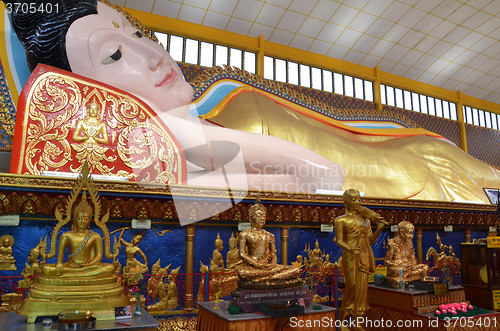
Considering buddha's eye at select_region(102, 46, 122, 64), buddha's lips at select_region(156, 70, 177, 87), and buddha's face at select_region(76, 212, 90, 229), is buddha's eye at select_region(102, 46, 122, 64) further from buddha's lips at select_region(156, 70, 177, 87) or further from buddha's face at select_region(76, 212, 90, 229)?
buddha's face at select_region(76, 212, 90, 229)

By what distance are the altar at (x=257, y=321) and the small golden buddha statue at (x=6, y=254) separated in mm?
1871

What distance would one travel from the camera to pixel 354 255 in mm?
3633

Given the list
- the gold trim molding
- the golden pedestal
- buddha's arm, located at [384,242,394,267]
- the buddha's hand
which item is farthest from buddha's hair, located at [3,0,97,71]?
buddha's arm, located at [384,242,394,267]

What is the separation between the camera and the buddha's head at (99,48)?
4621mm

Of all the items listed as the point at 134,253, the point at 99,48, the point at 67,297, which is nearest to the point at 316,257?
the point at 134,253

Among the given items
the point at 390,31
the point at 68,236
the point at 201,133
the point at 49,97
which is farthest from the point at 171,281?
the point at 390,31

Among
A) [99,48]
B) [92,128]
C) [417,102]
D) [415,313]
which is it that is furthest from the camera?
[417,102]

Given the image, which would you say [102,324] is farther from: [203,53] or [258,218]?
[203,53]

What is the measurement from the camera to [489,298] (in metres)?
4.78

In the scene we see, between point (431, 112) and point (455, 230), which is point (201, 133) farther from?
point (431, 112)

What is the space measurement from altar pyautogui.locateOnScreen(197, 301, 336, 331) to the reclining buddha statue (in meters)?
0.79

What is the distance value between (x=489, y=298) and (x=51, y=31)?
252 inches

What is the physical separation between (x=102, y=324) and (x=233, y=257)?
6.73ft

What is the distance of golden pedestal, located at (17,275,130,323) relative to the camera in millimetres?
2783
